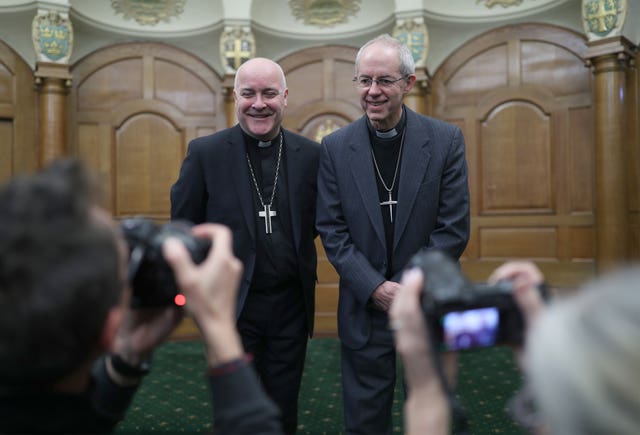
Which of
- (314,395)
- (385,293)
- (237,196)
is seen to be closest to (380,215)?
(385,293)

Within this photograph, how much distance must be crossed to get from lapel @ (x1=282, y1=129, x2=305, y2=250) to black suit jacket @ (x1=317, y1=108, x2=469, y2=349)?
13cm

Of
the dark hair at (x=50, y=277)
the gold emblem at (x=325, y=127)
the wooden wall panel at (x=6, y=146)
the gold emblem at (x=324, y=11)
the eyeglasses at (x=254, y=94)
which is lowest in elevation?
the dark hair at (x=50, y=277)

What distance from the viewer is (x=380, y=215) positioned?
257cm

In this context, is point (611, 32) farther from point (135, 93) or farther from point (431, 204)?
point (135, 93)

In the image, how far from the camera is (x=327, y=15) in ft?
22.2

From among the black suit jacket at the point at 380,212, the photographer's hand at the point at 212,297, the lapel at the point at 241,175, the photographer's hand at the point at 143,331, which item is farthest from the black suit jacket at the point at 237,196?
the photographer's hand at the point at 212,297

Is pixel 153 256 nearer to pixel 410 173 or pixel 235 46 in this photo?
pixel 410 173

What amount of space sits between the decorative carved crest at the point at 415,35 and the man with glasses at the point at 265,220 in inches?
149

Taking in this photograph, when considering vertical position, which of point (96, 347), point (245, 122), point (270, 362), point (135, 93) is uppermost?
point (135, 93)

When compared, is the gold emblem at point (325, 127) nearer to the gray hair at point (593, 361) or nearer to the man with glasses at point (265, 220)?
the man with glasses at point (265, 220)

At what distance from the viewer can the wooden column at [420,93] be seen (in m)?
6.33

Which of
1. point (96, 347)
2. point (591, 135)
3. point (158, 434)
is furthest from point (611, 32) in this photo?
point (96, 347)

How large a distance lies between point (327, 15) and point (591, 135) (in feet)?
9.61

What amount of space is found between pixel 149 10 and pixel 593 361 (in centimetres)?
671
